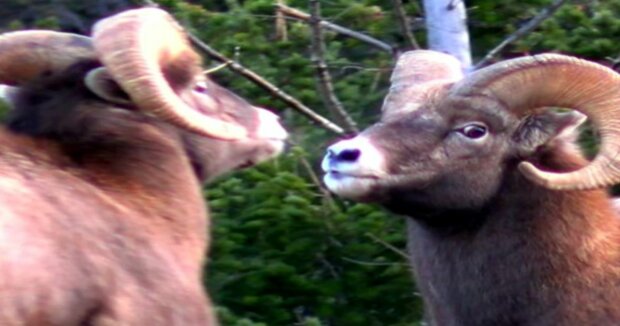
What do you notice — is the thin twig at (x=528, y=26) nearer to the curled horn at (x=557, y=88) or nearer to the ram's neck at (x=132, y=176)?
the curled horn at (x=557, y=88)

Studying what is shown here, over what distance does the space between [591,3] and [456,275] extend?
367 centimetres

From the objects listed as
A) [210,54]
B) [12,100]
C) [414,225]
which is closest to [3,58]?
[12,100]

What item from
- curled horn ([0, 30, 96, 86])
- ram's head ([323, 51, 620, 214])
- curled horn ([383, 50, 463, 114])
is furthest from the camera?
curled horn ([383, 50, 463, 114])

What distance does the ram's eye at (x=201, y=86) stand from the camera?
6.64 meters

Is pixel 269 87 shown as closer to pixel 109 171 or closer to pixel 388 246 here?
pixel 388 246

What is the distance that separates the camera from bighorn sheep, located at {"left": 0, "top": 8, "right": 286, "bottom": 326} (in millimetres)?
5684

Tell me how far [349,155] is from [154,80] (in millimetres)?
1358

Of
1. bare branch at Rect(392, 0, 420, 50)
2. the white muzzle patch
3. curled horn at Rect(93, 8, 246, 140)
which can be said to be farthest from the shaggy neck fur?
bare branch at Rect(392, 0, 420, 50)

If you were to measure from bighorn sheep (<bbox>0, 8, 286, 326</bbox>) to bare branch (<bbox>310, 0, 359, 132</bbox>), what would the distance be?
267cm

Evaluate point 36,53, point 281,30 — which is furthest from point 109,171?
point 281,30

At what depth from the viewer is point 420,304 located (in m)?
9.66

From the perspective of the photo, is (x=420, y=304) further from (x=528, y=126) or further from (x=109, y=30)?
(x=109, y=30)

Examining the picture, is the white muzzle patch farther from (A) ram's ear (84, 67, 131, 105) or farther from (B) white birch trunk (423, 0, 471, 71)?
(B) white birch trunk (423, 0, 471, 71)

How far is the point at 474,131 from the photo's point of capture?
750 centimetres
